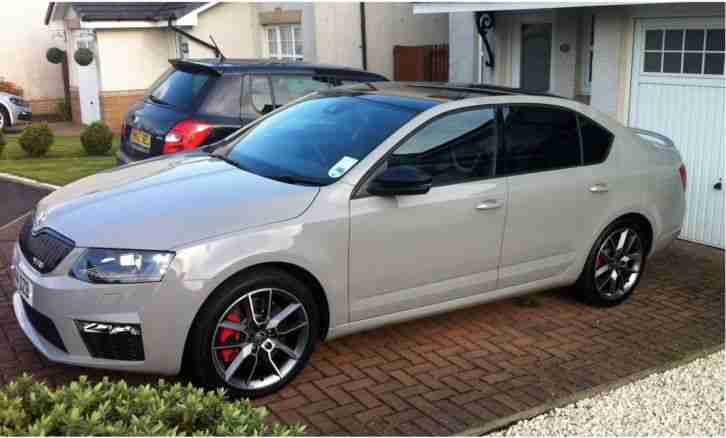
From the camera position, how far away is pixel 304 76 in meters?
8.40

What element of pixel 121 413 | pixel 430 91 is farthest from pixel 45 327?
pixel 430 91

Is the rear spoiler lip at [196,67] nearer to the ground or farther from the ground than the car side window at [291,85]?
farther from the ground

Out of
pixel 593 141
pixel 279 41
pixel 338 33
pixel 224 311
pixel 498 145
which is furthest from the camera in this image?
pixel 279 41

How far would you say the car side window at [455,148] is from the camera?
200 inches

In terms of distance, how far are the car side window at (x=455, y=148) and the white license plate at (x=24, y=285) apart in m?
2.18

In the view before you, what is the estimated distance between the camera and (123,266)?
416 cm

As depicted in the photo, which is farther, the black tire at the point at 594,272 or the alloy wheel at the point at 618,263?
the alloy wheel at the point at 618,263

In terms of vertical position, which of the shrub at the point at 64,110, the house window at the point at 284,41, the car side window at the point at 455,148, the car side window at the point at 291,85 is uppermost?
the house window at the point at 284,41

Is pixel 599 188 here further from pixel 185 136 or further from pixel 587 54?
pixel 587 54

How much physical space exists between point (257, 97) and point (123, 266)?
162 inches

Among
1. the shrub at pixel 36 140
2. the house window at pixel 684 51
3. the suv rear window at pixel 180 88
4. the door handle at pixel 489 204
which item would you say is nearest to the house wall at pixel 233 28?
the shrub at pixel 36 140

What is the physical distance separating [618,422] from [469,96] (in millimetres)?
2351

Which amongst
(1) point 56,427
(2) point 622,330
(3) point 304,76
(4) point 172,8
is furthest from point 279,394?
(4) point 172,8

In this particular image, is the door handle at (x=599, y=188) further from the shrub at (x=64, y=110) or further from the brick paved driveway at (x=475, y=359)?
the shrub at (x=64, y=110)
